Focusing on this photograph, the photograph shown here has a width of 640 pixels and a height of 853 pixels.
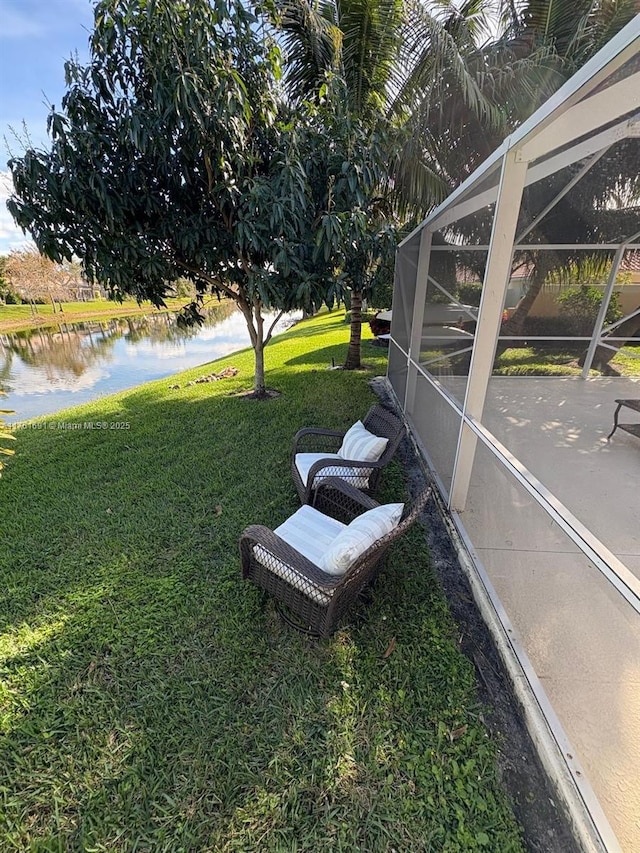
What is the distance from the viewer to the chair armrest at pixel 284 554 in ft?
6.57

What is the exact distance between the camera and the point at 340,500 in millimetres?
2963

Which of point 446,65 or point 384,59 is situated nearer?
point 446,65

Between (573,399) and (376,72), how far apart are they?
6.42 metres

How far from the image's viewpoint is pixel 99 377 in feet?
44.4

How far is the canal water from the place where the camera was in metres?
11.1

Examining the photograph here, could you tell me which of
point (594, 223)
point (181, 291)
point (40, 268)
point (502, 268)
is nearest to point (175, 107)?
point (181, 291)

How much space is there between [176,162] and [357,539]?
501 cm

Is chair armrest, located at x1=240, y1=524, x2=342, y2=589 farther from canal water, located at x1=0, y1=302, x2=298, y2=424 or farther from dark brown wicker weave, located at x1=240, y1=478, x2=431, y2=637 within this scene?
canal water, located at x1=0, y1=302, x2=298, y2=424

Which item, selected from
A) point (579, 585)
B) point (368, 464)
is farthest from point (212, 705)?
point (579, 585)

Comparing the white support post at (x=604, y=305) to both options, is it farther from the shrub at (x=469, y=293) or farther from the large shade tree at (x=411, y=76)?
the shrub at (x=469, y=293)

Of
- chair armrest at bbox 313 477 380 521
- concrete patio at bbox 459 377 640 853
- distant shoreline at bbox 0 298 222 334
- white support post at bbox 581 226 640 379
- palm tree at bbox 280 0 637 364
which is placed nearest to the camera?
concrete patio at bbox 459 377 640 853

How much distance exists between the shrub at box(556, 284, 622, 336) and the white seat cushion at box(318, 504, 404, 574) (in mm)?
6778

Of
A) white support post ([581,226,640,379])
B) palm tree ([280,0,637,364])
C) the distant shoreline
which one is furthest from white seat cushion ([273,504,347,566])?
the distant shoreline

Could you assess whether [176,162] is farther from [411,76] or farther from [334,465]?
[411,76]
